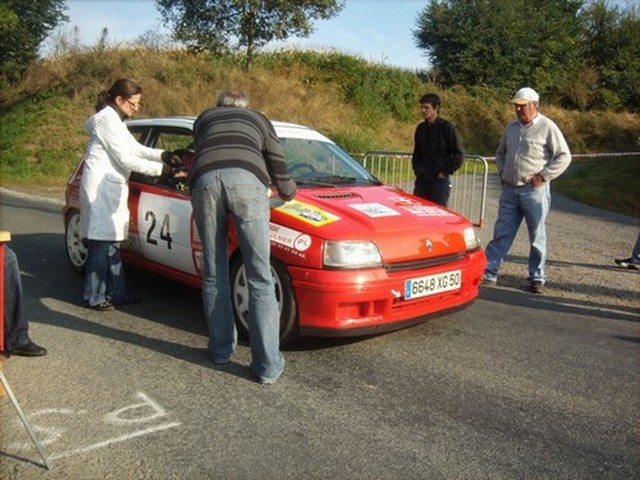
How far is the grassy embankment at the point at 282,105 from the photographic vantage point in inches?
708

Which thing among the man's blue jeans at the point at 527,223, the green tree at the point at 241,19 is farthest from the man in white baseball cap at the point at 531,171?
the green tree at the point at 241,19

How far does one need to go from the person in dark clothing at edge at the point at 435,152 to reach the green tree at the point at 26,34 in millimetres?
20709

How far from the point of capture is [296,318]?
429 centimetres

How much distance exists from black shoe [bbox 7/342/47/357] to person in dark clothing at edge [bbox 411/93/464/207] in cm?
430

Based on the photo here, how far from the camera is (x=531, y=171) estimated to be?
6324mm

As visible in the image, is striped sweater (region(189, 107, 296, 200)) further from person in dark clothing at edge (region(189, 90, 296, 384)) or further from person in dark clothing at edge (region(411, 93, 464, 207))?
person in dark clothing at edge (region(411, 93, 464, 207))

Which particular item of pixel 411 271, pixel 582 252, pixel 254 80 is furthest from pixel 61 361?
pixel 254 80

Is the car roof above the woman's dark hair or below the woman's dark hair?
below

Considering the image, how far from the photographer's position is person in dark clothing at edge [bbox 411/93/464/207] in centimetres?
677

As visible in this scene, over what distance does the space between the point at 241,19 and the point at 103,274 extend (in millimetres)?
18178

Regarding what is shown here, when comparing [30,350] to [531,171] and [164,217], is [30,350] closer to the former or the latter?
[164,217]

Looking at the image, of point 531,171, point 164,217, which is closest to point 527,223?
point 531,171

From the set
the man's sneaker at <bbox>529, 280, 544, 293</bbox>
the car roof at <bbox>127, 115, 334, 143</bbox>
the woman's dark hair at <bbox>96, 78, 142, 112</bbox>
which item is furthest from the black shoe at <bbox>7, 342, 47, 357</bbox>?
the man's sneaker at <bbox>529, 280, 544, 293</bbox>

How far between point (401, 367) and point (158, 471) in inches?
74.3
